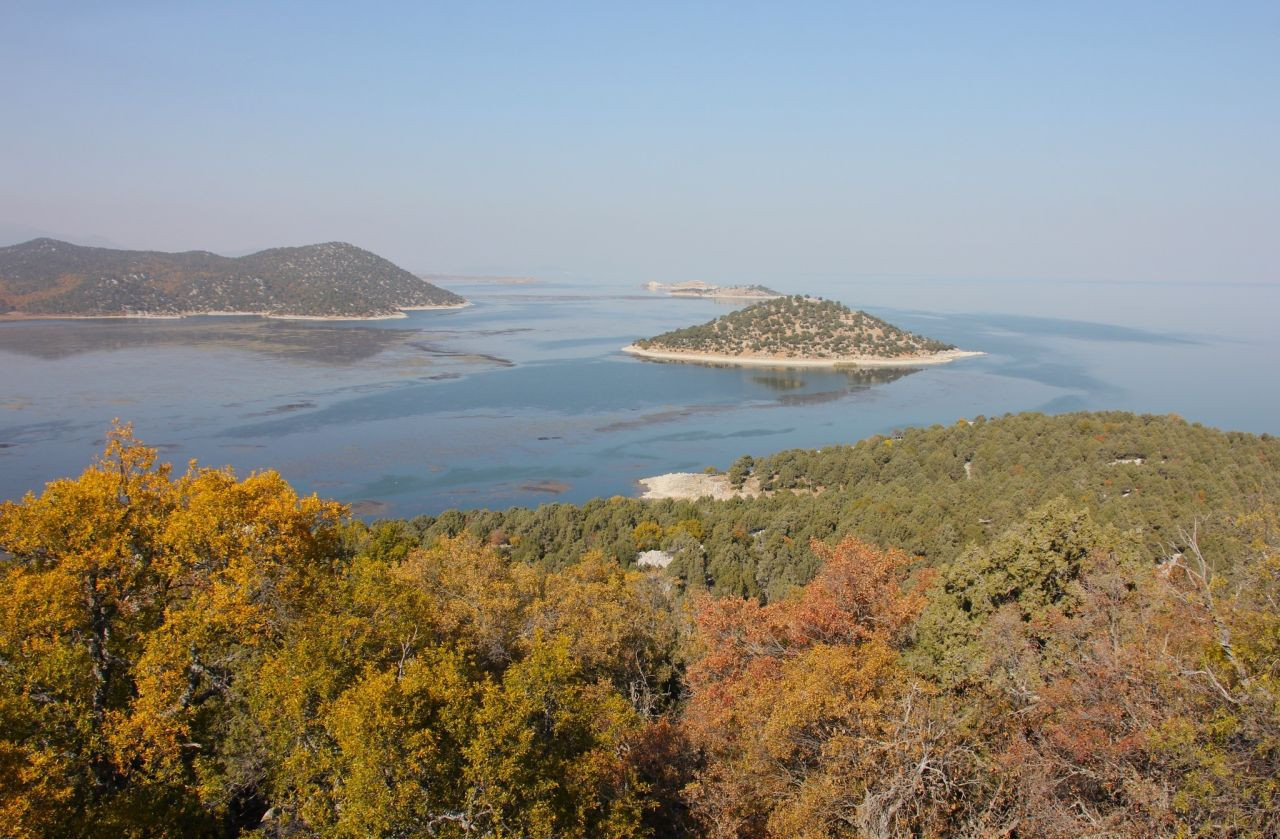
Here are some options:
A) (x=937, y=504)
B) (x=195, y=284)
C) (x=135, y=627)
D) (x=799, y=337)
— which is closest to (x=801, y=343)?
(x=799, y=337)

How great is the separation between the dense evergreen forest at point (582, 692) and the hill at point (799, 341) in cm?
9438

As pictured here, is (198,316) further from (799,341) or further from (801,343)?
(801,343)

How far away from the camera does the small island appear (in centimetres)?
10638

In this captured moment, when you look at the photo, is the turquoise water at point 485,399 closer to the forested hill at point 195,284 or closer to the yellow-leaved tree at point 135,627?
the forested hill at point 195,284

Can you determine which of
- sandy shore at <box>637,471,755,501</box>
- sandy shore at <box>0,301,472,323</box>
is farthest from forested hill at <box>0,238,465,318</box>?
sandy shore at <box>637,471,755,501</box>

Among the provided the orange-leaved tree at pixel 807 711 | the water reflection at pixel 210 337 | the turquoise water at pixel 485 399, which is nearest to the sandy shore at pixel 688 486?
the turquoise water at pixel 485 399

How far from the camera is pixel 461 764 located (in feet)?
25.0

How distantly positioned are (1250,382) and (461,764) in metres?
103

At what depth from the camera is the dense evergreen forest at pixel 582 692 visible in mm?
7055

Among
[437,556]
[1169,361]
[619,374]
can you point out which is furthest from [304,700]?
[1169,361]

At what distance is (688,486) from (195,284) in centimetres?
15140

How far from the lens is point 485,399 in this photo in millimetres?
71875

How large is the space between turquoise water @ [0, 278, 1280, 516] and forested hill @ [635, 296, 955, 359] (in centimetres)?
882

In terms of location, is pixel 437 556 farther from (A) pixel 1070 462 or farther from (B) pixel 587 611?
(A) pixel 1070 462
